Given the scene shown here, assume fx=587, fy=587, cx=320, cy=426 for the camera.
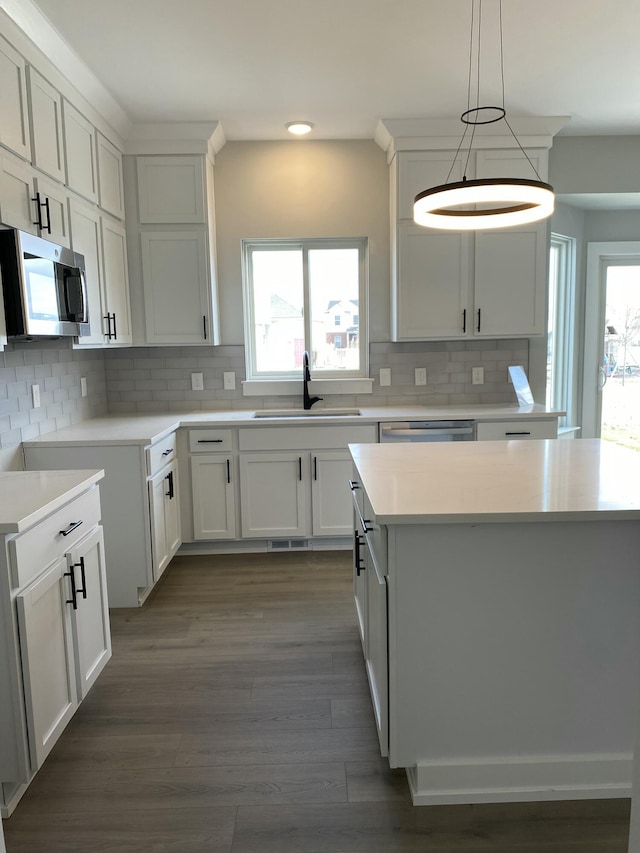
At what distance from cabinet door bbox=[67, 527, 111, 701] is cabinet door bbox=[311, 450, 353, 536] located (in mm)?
1653

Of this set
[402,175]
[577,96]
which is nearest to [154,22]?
[402,175]

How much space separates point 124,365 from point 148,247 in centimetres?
85

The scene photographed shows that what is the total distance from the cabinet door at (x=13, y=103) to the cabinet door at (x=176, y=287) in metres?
1.39

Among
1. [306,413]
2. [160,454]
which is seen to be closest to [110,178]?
[160,454]

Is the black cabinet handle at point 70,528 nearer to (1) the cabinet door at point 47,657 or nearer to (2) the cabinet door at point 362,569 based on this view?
(1) the cabinet door at point 47,657

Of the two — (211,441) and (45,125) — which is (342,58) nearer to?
(45,125)

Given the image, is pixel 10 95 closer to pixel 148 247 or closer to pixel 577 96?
pixel 148 247

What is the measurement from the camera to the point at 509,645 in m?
1.70

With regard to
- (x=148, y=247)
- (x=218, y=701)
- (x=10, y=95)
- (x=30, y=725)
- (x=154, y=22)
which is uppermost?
(x=154, y=22)

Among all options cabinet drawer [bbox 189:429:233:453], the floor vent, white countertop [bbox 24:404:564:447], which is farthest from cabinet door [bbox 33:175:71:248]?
the floor vent

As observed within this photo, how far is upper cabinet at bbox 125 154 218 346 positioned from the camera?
3768 mm

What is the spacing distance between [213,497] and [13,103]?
2281 mm

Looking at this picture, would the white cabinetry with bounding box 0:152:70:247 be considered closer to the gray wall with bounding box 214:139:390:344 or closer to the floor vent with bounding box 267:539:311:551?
the gray wall with bounding box 214:139:390:344

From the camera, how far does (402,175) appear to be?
3797 millimetres
